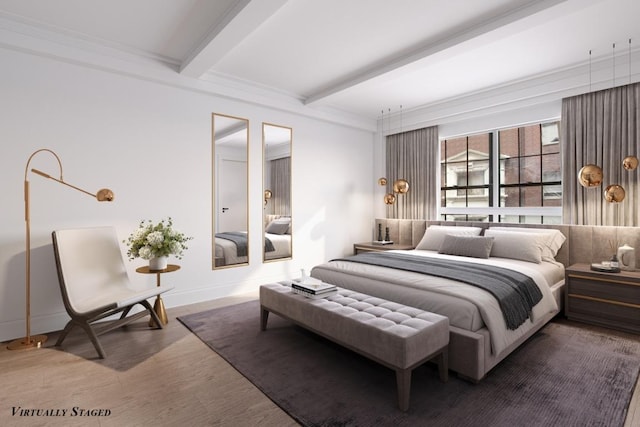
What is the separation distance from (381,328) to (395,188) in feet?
12.0

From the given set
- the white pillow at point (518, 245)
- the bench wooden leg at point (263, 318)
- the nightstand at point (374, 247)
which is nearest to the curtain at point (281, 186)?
the nightstand at point (374, 247)

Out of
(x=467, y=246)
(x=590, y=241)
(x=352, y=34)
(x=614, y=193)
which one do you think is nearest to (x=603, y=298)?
(x=590, y=241)

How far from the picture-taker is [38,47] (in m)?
3.21

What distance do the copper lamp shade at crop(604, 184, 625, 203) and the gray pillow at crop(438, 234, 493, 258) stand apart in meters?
1.21

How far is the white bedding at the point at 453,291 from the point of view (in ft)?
8.17

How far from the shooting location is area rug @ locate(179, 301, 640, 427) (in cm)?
201

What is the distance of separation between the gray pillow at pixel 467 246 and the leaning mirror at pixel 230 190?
2.70 metres

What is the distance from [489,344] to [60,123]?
4312 millimetres

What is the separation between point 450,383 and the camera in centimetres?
238

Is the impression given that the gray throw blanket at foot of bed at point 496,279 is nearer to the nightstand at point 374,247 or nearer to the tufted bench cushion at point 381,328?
the tufted bench cushion at point 381,328

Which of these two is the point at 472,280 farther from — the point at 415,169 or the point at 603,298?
the point at 415,169

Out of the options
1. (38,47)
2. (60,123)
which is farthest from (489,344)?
(38,47)

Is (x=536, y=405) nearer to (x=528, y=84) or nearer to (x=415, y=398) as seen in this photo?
(x=415, y=398)

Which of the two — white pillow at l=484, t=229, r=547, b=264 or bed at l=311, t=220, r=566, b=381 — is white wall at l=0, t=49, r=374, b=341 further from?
white pillow at l=484, t=229, r=547, b=264
